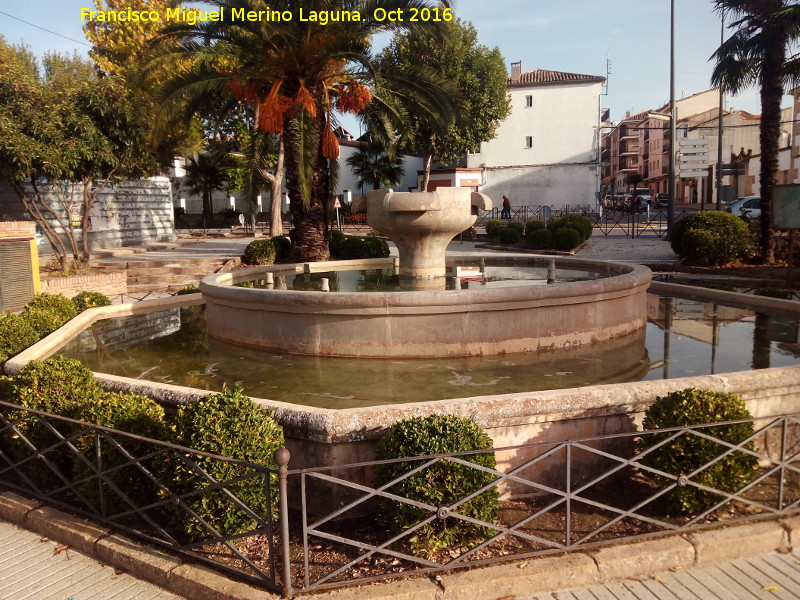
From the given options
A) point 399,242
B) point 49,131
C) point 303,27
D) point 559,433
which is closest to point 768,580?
point 559,433

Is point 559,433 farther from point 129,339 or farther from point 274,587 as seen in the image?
point 129,339

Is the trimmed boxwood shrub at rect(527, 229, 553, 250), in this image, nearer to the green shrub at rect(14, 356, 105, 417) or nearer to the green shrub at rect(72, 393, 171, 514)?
the green shrub at rect(14, 356, 105, 417)

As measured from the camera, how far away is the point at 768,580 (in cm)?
356

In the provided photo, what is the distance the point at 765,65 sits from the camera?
16438 mm

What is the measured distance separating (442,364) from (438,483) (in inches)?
113

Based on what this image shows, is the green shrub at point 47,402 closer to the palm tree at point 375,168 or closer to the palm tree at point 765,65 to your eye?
the palm tree at point 765,65

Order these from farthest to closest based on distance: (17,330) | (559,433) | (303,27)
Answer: (303,27)
(17,330)
(559,433)

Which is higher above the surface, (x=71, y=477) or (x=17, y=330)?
(x=17, y=330)

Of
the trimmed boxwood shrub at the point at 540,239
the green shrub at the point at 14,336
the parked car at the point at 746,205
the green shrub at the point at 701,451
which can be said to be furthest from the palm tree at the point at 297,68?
the parked car at the point at 746,205

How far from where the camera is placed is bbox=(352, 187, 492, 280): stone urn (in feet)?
29.3

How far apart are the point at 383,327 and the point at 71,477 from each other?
3.13 m

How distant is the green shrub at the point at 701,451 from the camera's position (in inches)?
157

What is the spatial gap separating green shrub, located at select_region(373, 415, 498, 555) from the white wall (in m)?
42.2

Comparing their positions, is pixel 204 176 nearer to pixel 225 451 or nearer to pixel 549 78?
pixel 549 78
